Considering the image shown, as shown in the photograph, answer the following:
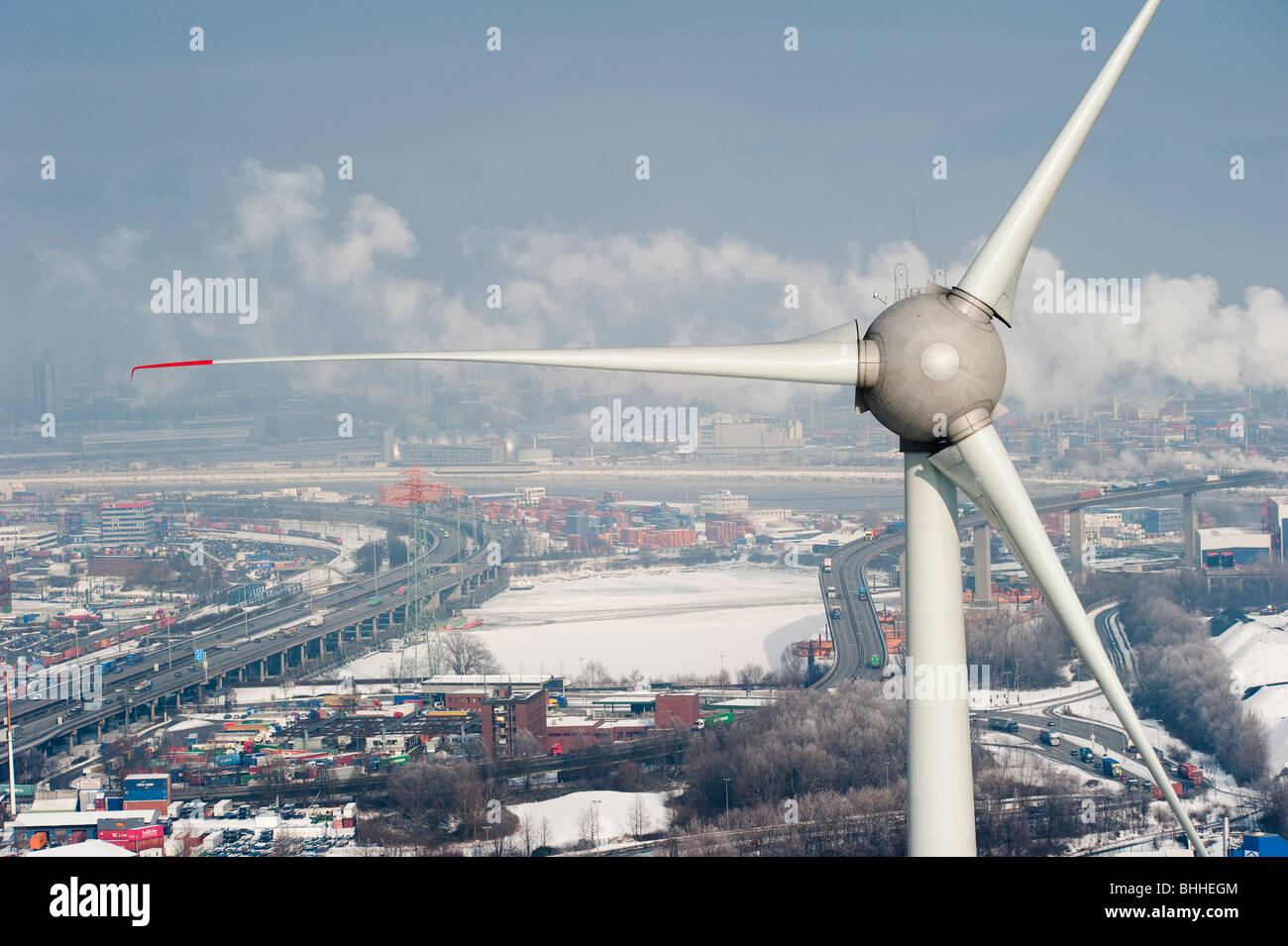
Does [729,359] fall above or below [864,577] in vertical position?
above

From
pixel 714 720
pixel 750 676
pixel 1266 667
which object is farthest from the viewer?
pixel 1266 667

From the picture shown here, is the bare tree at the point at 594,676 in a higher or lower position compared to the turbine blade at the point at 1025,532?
lower

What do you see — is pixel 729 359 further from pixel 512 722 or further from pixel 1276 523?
pixel 1276 523

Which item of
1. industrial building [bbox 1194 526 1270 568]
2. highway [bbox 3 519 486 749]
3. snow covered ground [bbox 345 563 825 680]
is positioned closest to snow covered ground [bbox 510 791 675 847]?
snow covered ground [bbox 345 563 825 680]

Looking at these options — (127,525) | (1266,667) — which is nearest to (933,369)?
(1266,667)

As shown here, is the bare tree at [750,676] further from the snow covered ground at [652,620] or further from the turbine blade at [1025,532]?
the turbine blade at [1025,532]

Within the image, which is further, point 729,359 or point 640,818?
point 640,818

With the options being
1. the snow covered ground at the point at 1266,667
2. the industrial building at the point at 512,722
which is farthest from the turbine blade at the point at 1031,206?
the snow covered ground at the point at 1266,667

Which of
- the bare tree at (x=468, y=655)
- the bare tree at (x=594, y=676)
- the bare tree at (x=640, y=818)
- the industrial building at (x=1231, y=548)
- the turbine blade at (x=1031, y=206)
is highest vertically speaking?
the turbine blade at (x=1031, y=206)
